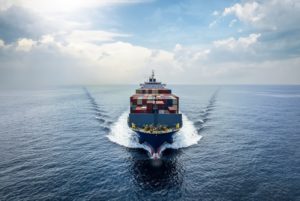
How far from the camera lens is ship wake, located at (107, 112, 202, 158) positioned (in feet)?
169

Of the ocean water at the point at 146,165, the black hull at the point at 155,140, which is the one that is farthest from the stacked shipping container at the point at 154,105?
the ocean water at the point at 146,165

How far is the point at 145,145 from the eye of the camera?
2015 inches

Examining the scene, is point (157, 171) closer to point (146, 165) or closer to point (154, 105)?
point (146, 165)

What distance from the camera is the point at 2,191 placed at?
3222 centimetres

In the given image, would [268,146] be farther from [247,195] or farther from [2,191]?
[2,191]

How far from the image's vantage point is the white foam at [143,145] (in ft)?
173

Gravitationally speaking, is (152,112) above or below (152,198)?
above

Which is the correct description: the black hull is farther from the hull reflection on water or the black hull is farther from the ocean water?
the hull reflection on water

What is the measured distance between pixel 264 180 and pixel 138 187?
2100 centimetres

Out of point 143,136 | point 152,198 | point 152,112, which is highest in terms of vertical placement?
point 152,112

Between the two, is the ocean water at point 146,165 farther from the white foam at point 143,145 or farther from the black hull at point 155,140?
the black hull at point 155,140

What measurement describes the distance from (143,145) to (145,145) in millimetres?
753

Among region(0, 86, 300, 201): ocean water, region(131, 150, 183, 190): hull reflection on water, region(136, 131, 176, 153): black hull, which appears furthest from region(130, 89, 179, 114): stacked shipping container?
region(131, 150, 183, 190): hull reflection on water

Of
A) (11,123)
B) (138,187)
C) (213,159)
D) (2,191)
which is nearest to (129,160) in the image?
(138,187)
